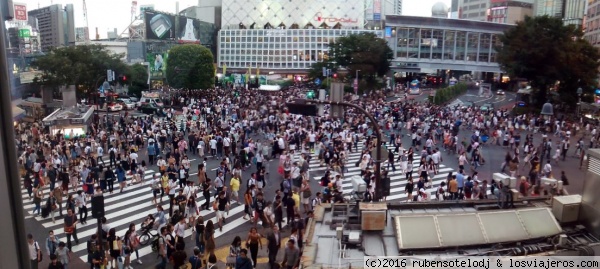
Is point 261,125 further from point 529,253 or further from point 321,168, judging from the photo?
point 529,253

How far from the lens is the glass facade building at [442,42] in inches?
2867

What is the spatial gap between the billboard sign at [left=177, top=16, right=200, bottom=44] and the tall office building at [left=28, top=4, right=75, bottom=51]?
68351 millimetres

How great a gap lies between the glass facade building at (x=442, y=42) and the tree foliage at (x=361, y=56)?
54.1 ft

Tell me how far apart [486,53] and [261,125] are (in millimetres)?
60799

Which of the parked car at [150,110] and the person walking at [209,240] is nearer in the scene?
the person walking at [209,240]

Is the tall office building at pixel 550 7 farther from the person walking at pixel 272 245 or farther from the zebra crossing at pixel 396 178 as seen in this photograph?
the person walking at pixel 272 245

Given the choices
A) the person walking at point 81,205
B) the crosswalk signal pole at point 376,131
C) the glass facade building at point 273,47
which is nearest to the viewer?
the crosswalk signal pole at point 376,131

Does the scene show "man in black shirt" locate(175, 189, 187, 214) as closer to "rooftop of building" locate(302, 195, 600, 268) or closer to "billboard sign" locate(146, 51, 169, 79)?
"rooftop of building" locate(302, 195, 600, 268)

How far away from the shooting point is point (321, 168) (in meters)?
20.4

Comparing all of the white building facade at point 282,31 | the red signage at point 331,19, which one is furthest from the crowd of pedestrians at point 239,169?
the red signage at point 331,19

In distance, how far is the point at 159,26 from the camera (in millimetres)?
65125

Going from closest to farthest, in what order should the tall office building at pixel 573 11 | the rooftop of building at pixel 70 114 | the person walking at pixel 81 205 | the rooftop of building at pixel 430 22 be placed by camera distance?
the person walking at pixel 81 205
the rooftop of building at pixel 70 114
the rooftop of building at pixel 430 22
the tall office building at pixel 573 11

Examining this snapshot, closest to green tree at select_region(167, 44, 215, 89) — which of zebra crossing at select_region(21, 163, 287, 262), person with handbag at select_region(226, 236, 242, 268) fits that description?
zebra crossing at select_region(21, 163, 287, 262)

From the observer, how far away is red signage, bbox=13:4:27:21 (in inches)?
106
